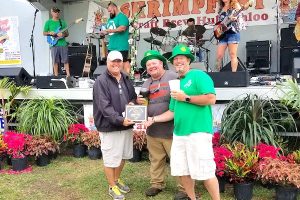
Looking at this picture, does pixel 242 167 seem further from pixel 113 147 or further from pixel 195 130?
pixel 113 147

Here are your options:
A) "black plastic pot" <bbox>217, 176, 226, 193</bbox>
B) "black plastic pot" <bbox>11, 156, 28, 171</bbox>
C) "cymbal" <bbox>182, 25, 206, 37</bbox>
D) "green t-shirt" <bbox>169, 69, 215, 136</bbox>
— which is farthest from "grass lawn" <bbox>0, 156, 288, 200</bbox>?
"cymbal" <bbox>182, 25, 206, 37</bbox>

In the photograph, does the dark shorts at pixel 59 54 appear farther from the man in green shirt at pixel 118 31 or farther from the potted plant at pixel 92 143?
the potted plant at pixel 92 143

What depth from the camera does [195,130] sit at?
322 cm

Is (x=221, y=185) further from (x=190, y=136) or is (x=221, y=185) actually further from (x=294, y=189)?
(x=190, y=136)

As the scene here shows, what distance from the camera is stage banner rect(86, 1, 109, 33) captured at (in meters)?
10.7

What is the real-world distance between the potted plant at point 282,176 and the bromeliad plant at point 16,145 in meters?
3.35

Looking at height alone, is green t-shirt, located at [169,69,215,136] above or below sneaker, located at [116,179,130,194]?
above

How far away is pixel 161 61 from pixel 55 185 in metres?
2.14

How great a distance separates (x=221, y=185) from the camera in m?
4.19

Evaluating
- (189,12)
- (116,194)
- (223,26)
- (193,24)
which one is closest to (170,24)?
(193,24)

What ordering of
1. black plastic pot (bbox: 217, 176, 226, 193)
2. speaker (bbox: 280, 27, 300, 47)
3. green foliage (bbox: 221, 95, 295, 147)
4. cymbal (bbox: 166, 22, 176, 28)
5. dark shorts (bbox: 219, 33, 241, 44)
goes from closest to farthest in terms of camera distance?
black plastic pot (bbox: 217, 176, 226, 193), green foliage (bbox: 221, 95, 295, 147), dark shorts (bbox: 219, 33, 241, 44), speaker (bbox: 280, 27, 300, 47), cymbal (bbox: 166, 22, 176, 28)

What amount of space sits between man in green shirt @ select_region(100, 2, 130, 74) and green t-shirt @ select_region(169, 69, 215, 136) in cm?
371

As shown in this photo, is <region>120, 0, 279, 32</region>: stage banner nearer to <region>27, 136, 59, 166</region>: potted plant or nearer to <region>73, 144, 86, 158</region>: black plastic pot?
<region>73, 144, 86, 158</region>: black plastic pot

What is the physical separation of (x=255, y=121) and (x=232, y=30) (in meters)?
1.69
